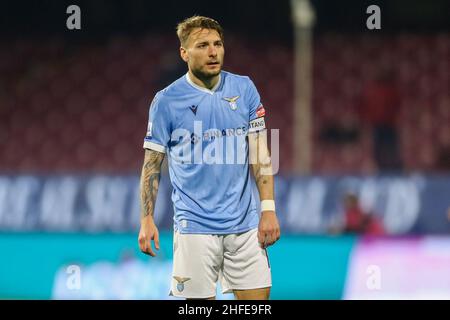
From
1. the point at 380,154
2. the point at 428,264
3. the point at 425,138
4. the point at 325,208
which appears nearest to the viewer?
the point at 428,264

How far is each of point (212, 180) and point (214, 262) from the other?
16.2 inches

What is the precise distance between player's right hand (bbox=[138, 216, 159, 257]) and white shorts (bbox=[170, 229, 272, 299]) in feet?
0.49

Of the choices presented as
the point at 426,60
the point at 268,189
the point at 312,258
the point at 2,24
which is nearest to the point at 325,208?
the point at 312,258

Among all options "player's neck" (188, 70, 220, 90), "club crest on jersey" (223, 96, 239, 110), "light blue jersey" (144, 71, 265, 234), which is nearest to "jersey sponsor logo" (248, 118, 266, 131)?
"light blue jersey" (144, 71, 265, 234)

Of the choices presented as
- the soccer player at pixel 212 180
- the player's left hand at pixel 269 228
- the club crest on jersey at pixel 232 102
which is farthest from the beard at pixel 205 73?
the player's left hand at pixel 269 228

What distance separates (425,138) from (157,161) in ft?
28.4

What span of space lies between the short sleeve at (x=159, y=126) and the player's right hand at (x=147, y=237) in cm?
37

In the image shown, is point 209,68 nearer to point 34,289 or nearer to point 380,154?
point 34,289

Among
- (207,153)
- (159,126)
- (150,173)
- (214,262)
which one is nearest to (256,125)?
(207,153)

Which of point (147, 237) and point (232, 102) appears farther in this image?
Answer: point (232, 102)

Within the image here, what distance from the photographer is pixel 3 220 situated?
10508 millimetres

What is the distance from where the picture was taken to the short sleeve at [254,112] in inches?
192

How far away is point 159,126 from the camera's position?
15.9ft

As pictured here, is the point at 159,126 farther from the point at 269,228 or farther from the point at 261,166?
the point at 269,228
